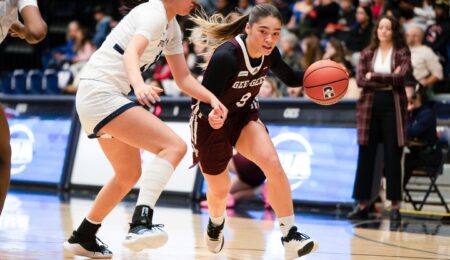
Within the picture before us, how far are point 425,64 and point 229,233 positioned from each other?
464cm

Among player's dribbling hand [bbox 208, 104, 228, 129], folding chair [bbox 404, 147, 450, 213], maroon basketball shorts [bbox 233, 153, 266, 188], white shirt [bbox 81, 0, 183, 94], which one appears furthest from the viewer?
maroon basketball shorts [bbox 233, 153, 266, 188]

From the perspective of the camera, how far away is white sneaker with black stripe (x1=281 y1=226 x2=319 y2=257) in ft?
17.9

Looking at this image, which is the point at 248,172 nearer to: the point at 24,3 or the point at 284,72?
the point at 284,72

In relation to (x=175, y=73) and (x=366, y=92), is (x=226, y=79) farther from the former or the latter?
(x=366, y=92)

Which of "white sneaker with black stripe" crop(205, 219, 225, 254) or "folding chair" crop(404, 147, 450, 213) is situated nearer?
"white sneaker with black stripe" crop(205, 219, 225, 254)

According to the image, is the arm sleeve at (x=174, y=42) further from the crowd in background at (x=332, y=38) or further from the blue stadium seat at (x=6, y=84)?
the blue stadium seat at (x=6, y=84)

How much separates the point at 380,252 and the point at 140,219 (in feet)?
7.46

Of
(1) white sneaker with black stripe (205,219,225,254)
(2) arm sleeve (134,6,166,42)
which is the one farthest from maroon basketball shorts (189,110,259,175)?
(2) arm sleeve (134,6,166,42)

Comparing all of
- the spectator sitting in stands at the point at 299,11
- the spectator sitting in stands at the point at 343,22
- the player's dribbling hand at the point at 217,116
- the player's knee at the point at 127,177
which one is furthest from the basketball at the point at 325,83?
the spectator sitting in stands at the point at 299,11

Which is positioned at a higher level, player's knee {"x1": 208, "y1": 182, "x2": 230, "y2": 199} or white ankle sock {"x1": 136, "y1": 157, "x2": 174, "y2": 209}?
white ankle sock {"x1": 136, "y1": 157, "x2": 174, "y2": 209}

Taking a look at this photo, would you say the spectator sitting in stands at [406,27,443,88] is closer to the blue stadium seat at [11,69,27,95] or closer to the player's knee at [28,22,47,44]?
the player's knee at [28,22,47,44]

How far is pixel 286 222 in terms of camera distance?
563 centimetres

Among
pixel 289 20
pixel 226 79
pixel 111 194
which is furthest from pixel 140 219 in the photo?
pixel 289 20

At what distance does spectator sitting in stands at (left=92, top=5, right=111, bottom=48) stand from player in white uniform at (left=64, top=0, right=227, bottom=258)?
1036 centimetres
